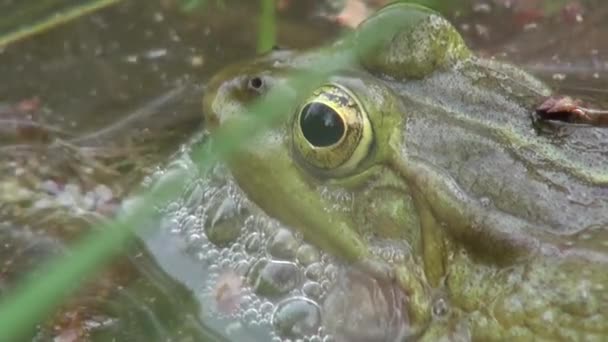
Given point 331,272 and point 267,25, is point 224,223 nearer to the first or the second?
point 331,272

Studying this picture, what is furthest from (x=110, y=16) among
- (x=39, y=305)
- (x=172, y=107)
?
(x=39, y=305)

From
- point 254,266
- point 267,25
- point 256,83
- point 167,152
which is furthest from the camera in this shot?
point 167,152

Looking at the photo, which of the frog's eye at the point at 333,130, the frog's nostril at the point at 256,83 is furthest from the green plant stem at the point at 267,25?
the frog's eye at the point at 333,130

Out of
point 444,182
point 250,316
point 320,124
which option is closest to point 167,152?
point 250,316

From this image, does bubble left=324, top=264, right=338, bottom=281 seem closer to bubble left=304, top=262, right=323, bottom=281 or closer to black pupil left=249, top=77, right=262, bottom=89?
bubble left=304, top=262, right=323, bottom=281

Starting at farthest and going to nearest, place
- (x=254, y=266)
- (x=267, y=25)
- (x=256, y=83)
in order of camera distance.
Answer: (x=267, y=25) < (x=254, y=266) < (x=256, y=83)

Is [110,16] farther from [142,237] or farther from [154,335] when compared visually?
[154,335]

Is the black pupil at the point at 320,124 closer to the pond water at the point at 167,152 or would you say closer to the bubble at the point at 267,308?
the pond water at the point at 167,152

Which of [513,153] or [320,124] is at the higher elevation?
[320,124]
